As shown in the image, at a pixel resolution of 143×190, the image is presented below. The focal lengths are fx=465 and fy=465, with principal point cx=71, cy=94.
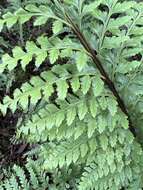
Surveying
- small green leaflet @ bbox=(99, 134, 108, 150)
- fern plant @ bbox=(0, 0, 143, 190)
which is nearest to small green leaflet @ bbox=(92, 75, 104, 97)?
fern plant @ bbox=(0, 0, 143, 190)

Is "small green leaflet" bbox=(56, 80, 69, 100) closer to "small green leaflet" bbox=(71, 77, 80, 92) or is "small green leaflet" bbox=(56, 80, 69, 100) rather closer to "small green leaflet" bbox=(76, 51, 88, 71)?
"small green leaflet" bbox=(71, 77, 80, 92)

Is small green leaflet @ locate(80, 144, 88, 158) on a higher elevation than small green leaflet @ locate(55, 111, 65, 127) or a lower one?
lower

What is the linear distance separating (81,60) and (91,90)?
1.29ft

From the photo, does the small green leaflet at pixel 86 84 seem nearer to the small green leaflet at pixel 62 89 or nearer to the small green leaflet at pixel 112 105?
the small green leaflet at pixel 62 89

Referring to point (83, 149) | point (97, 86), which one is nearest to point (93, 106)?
point (97, 86)

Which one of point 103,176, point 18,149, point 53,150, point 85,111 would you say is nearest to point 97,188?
point 103,176

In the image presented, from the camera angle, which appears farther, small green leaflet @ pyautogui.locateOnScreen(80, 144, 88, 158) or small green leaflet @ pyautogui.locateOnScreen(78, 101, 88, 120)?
small green leaflet @ pyautogui.locateOnScreen(80, 144, 88, 158)

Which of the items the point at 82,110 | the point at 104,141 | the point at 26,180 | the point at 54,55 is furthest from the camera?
the point at 26,180

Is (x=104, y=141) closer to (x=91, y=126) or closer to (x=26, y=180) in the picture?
(x=91, y=126)

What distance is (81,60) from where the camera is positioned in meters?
2.37

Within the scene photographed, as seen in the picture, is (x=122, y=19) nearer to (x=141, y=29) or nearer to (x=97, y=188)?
(x=141, y=29)

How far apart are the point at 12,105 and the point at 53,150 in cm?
58

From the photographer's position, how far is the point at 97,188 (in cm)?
310

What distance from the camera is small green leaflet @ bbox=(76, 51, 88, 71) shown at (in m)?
2.35
